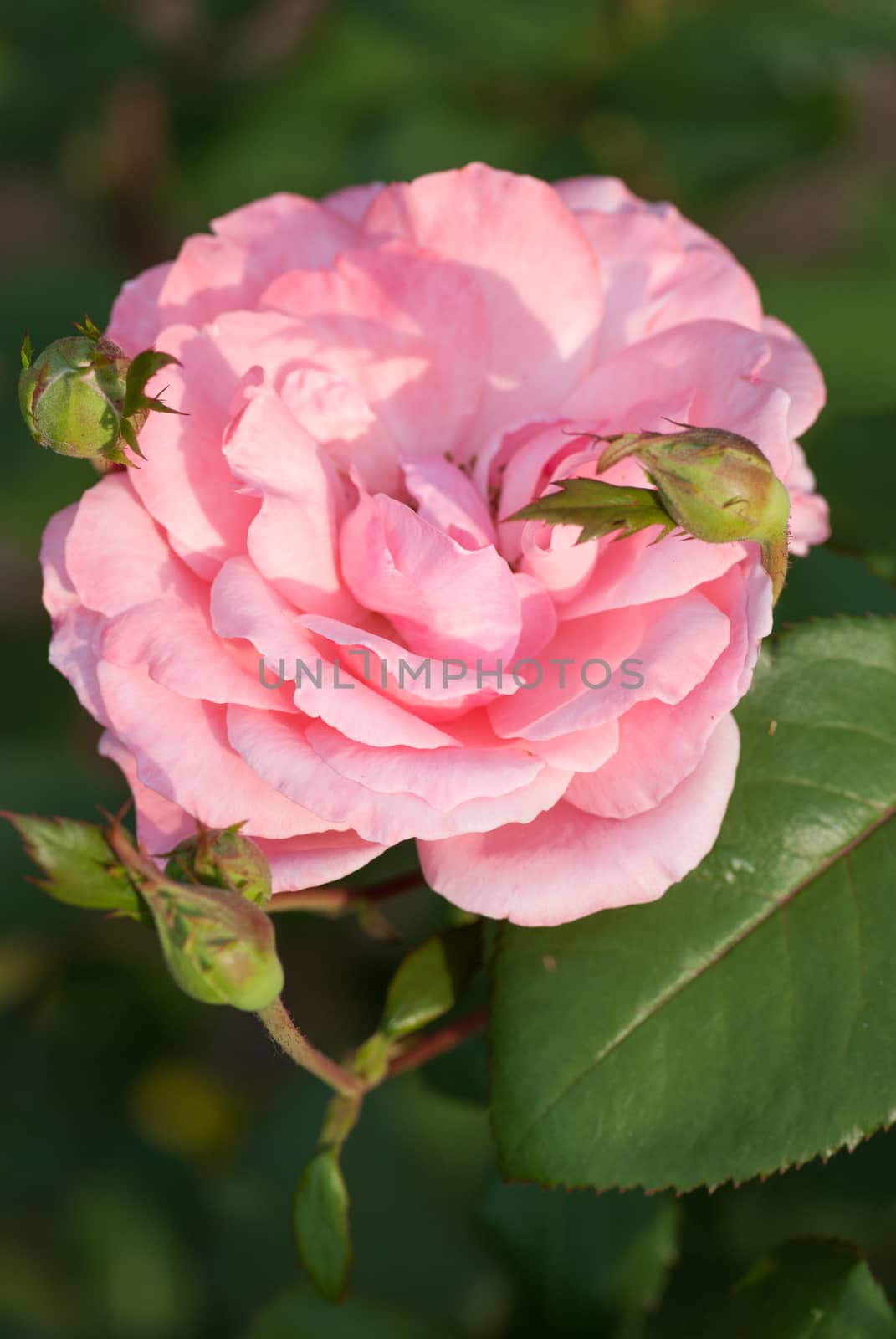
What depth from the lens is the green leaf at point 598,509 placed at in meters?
0.66

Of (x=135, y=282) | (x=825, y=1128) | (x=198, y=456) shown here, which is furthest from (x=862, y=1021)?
(x=135, y=282)

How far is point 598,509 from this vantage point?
66cm

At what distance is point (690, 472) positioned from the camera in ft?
2.09

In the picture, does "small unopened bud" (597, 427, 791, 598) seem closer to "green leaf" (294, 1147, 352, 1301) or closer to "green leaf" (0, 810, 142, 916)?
"green leaf" (0, 810, 142, 916)

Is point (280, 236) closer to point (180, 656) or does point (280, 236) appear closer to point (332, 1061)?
point (180, 656)

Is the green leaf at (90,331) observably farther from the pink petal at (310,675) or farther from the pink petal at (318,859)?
the pink petal at (318,859)

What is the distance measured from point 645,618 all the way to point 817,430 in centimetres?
49

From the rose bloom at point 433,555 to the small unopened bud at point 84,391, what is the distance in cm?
7

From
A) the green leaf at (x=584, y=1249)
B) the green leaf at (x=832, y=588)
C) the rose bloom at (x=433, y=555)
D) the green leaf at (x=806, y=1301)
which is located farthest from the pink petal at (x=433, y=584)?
the green leaf at (x=584, y=1249)

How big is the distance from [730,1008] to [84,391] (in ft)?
1.70

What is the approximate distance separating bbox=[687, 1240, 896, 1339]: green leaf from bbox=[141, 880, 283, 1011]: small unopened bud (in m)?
0.50

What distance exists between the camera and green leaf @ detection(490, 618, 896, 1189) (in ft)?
2.48

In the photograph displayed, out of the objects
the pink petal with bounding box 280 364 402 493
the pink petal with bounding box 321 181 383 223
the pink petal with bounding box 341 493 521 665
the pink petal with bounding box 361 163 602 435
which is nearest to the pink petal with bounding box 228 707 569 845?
the pink petal with bounding box 341 493 521 665

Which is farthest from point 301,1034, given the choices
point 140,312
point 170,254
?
point 170,254
